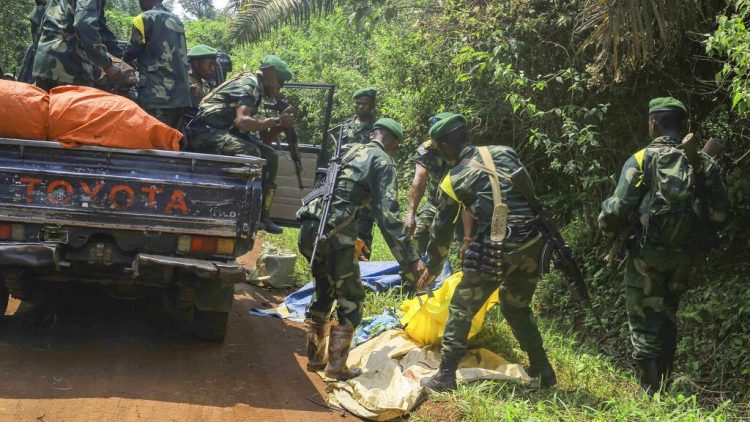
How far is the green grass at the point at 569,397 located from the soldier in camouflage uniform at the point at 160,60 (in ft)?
10.2

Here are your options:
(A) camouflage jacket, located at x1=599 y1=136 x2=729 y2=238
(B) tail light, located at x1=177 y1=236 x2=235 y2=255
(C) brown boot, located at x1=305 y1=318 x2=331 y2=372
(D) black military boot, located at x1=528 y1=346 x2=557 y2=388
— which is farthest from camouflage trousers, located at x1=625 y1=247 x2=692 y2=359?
(B) tail light, located at x1=177 y1=236 x2=235 y2=255

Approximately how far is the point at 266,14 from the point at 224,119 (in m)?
7.76

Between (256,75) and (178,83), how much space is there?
0.64m

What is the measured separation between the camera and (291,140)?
727cm

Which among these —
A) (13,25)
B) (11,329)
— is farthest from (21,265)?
(13,25)

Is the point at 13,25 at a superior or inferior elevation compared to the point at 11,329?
superior

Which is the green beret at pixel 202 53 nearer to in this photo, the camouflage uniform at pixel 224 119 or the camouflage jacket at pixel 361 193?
the camouflage uniform at pixel 224 119

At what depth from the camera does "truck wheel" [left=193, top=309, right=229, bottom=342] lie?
→ 19.1ft

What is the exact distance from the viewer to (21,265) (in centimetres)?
486

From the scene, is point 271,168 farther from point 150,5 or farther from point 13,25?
point 13,25

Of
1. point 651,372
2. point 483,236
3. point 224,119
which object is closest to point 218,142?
point 224,119

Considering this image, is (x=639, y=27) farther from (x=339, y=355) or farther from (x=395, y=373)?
(x=339, y=355)

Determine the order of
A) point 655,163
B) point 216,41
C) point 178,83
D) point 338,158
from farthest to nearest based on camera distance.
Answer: point 216,41 < point 178,83 < point 338,158 < point 655,163

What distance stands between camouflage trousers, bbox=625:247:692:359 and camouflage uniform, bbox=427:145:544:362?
63 centimetres
